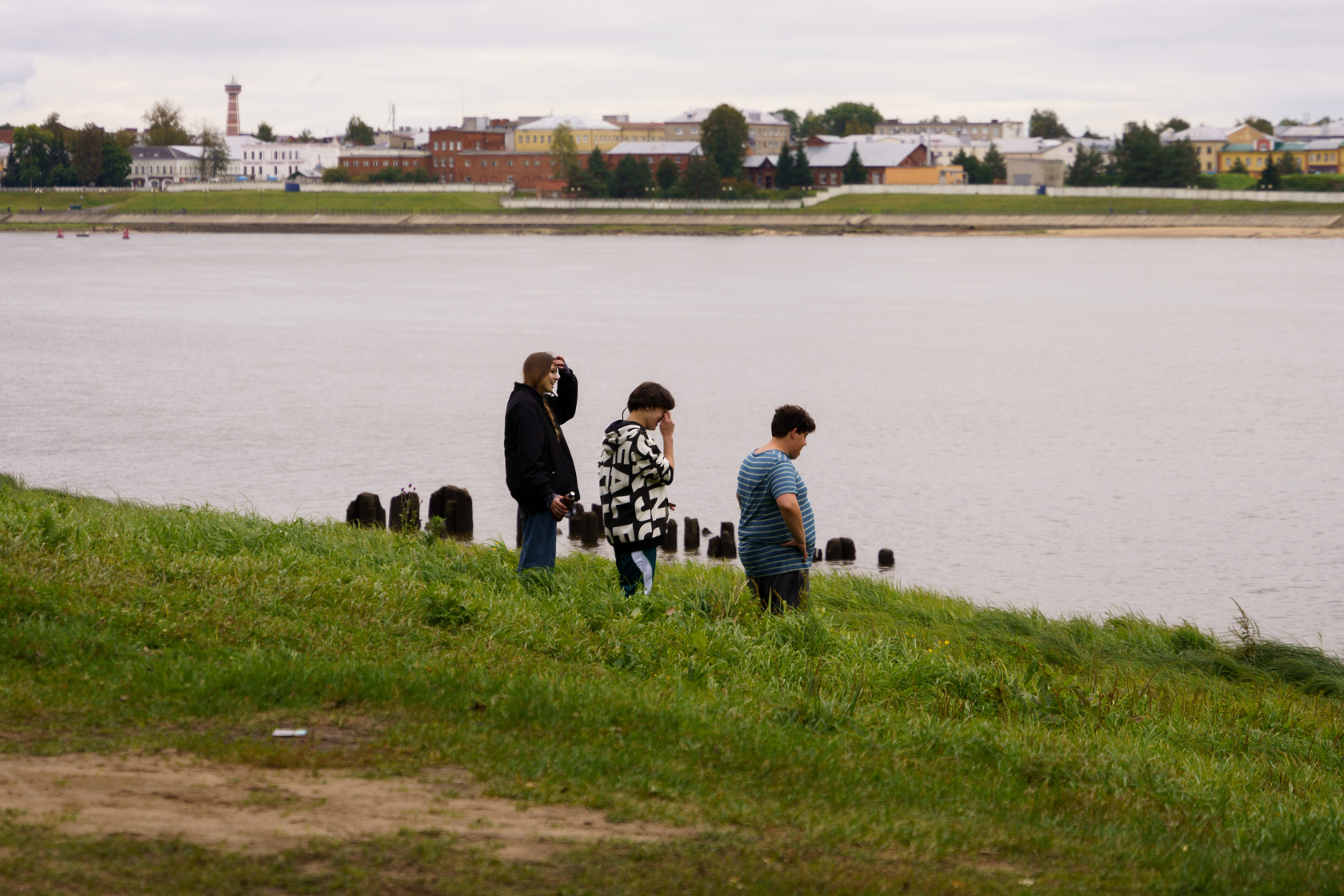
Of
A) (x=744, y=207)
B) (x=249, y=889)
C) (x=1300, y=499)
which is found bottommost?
(x=1300, y=499)

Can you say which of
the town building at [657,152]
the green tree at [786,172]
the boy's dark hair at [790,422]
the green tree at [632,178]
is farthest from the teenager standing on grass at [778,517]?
the town building at [657,152]

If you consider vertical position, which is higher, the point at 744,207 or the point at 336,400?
the point at 744,207

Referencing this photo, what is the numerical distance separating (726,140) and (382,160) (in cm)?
6223

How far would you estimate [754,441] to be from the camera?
26953mm

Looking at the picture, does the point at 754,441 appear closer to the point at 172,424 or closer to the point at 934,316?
the point at 172,424

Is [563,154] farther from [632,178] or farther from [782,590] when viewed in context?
[782,590]

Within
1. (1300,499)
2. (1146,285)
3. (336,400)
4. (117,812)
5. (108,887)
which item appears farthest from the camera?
(1146,285)

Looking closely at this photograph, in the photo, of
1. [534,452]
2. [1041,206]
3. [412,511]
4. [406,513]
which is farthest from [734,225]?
[534,452]

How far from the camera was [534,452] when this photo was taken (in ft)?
30.0

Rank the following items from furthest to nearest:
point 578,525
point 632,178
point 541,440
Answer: point 632,178, point 578,525, point 541,440

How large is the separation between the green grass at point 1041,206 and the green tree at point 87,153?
315 ft

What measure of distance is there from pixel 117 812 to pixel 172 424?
82.5 ft

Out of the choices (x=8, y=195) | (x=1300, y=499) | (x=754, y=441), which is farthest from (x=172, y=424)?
(x=8, y=195)

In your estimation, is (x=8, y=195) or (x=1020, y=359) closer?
(x=1020, y=359)
